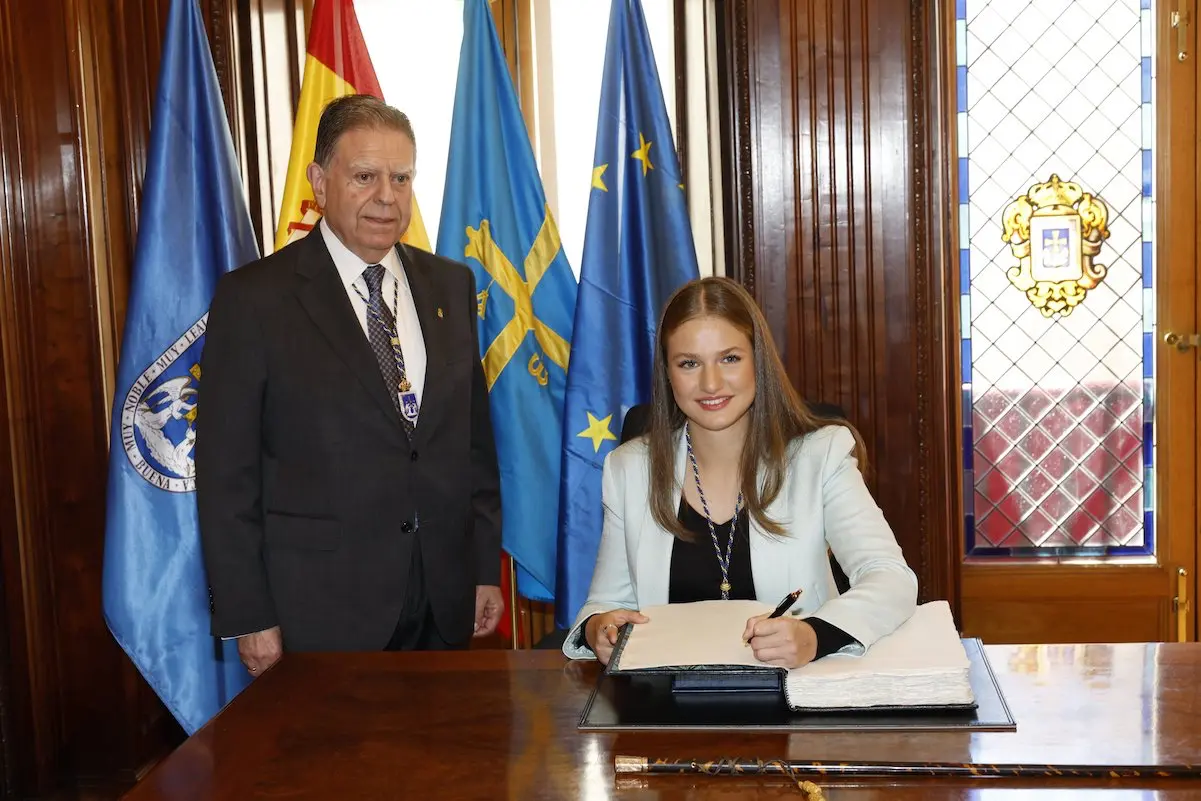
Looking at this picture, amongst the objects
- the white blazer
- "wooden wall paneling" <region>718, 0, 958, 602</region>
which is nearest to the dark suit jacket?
the white blazer

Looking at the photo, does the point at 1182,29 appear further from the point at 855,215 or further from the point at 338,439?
the point at 338,439

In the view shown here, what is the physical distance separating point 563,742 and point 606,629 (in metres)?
0.33

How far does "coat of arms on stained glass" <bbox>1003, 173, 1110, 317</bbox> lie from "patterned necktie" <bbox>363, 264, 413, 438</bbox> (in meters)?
2.21

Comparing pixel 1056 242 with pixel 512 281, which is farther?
pixel 1056 242

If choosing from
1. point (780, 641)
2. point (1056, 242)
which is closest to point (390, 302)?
point (780, 641)

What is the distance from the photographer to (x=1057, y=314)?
144 inches

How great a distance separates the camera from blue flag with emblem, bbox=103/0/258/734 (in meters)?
2.67

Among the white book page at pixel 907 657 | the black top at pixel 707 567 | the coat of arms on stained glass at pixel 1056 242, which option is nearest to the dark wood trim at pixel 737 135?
the coat of arms on stained glass at pixel 1056 242

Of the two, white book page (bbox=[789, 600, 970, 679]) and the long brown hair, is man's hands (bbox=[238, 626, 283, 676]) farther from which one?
white book page (bbox=[789, 600, 970, 679])

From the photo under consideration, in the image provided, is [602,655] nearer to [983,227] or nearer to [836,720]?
[836,720]

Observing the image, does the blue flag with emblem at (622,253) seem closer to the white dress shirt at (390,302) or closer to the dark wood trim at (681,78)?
the dark wood trim at (681,78)

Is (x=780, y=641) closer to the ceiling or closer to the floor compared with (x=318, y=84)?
closer to the floor

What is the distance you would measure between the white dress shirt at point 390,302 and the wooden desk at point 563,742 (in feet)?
2.89

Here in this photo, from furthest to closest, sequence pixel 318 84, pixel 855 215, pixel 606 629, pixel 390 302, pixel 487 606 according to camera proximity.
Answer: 1. pixel 855 215
2. pixel 318 84
3. pixel 487 606
4. pixel 390 302
5. pixel 606 629
